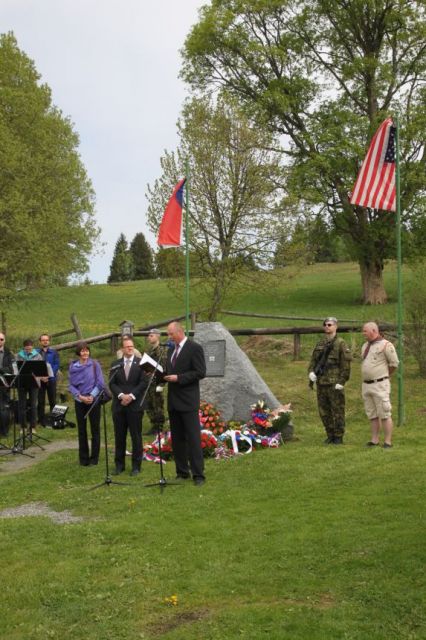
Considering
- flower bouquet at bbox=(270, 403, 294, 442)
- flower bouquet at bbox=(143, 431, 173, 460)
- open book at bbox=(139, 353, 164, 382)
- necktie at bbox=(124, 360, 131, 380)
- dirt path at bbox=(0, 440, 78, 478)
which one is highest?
open book at bbox=(139, 353, 164, 382)

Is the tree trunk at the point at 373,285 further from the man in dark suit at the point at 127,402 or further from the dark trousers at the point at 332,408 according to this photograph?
the man in dark suit at the point at 127,402

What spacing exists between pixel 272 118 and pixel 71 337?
501 inches

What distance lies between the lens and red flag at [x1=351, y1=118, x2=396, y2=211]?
1196 centimetres

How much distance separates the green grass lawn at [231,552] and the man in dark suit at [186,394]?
423 millimetres

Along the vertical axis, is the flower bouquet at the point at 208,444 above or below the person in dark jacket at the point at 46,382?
below

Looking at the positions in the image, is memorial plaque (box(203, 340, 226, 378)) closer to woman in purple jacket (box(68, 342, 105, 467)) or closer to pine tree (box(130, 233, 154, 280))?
woman in purple jacket (box(68, 342, 105, 467))

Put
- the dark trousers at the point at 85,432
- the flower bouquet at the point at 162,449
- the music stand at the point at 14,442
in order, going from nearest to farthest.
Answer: the dark trousers at the point at 85,432 → the flower bouquet at the point at 162,449 → the music stand at the point at 14,442

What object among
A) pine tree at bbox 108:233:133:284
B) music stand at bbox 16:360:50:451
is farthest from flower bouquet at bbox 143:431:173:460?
pine tree at bbox 108:233:133:284

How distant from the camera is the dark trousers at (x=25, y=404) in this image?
12250mm

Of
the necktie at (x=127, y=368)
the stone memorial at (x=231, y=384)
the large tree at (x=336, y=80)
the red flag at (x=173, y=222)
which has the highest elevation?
the large tree at (x=336, y=80)

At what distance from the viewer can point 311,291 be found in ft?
137

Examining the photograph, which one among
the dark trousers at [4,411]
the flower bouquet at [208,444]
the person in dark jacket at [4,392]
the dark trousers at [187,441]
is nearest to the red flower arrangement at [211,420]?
the flower bouquet at [208,444]

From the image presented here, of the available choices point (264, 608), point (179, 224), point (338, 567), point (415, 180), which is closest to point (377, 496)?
point (338, 567)

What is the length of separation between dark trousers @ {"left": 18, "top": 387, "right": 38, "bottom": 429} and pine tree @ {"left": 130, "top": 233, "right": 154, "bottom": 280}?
59009 mm
